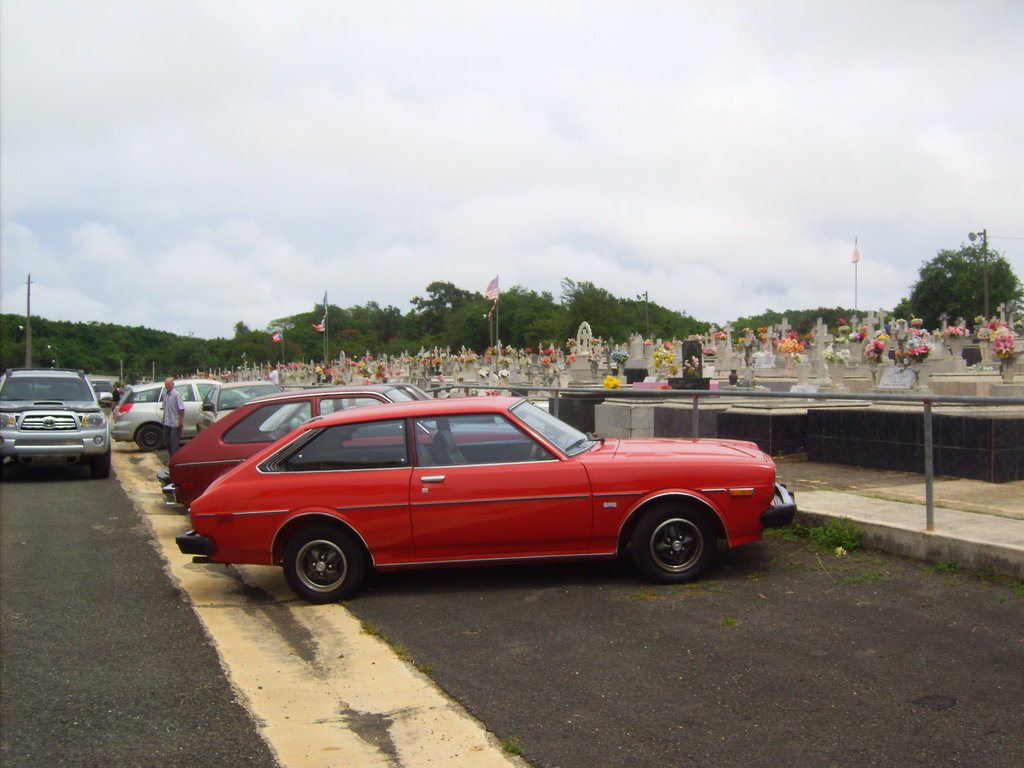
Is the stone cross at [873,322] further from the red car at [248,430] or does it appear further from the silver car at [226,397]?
the red car at [248,430]

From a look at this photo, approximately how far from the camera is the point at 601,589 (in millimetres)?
6809

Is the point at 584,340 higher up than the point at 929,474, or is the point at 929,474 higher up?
the point at 584,340

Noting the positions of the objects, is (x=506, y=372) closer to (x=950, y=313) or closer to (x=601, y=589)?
(x=601, y=589)

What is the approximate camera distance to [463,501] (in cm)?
679

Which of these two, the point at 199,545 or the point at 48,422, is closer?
the point at 199,545

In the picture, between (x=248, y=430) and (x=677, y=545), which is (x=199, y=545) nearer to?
(x=248, y=430)

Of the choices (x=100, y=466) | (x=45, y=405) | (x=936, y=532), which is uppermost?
(x=45, y=405)

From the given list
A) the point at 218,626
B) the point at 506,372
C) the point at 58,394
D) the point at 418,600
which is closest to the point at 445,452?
the point at 418,600

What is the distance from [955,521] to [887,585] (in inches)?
45.3

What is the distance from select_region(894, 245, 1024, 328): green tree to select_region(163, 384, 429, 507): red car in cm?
8399

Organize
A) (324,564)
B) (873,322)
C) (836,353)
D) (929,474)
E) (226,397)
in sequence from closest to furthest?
(324,564) < (929,474) < (226,397) < (836,353) < (873,322)

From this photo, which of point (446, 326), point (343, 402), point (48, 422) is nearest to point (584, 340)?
point (48, 422)

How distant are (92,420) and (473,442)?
1103cm

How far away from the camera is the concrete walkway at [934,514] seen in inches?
255
